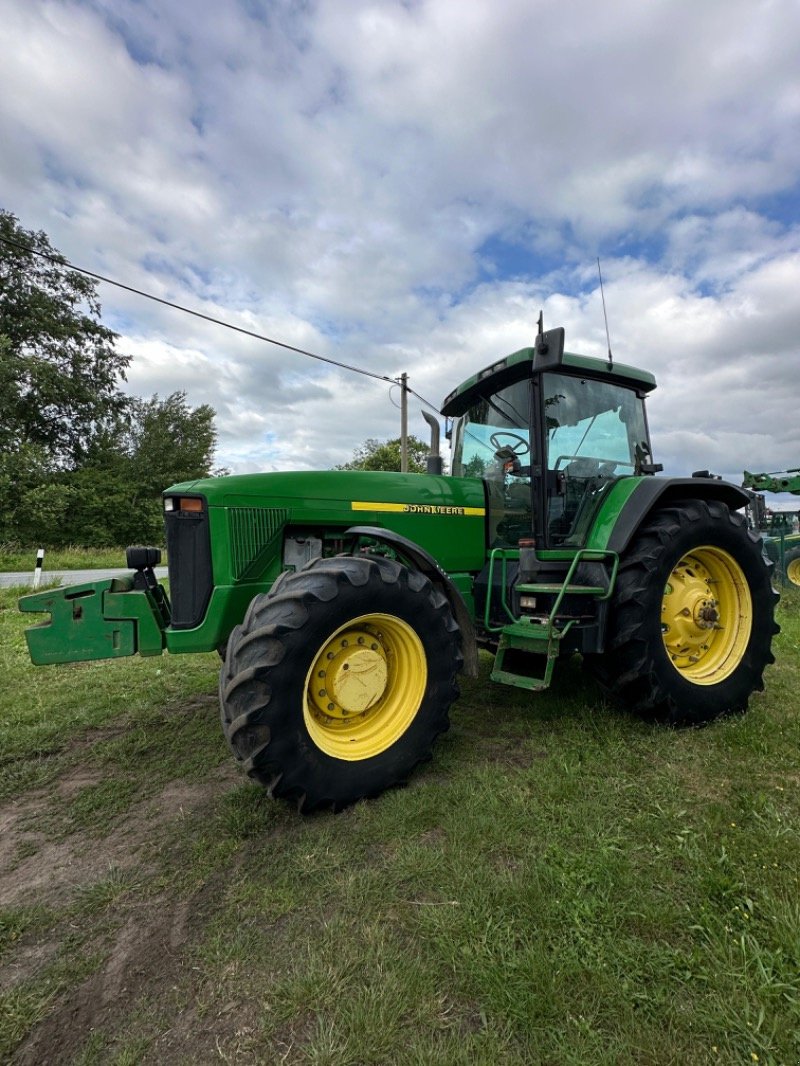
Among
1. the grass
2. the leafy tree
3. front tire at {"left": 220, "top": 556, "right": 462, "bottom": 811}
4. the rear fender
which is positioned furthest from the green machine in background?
the leafy tree

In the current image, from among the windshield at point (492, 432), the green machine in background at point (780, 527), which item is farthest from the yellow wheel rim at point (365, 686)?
the green machine in background at point (780, 527)

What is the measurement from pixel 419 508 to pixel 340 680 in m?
1.26

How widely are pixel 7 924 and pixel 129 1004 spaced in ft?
2.03

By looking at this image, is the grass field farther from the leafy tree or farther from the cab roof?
the leafy tree

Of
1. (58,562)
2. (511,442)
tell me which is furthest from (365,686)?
(58,562)

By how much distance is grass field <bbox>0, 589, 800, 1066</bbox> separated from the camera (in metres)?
1.34

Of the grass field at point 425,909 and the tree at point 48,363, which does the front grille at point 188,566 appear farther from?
the tree at point 48,363

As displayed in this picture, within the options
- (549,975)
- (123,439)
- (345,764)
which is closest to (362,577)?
(345,764)

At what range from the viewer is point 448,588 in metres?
2.91

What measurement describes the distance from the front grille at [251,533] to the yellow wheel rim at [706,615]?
2310 millimetres

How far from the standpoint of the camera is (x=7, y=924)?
1.75 metres

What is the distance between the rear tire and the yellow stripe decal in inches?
38.4

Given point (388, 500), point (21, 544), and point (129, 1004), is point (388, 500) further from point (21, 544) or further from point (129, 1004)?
point (21, 544)

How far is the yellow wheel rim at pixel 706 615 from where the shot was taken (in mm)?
3359
